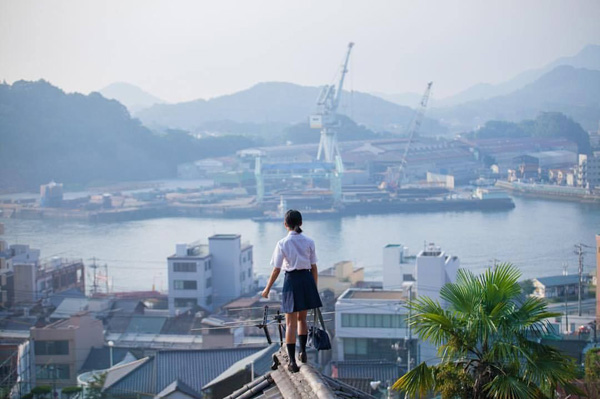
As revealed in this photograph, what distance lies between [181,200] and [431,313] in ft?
44.3

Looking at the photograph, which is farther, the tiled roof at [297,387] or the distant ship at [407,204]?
the distant ship at [407,204]

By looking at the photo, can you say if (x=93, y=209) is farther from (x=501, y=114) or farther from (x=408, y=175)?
(x=501, y=114)

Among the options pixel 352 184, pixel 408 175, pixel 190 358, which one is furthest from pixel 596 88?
pixel 190 358

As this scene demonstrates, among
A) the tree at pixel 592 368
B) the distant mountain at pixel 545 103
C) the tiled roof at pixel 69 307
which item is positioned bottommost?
the tiled roof at pixel 69 307

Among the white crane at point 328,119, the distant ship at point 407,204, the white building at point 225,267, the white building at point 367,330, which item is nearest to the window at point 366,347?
the white building at point 367,330

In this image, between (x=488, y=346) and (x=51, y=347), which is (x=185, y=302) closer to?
(x=51, y=347)

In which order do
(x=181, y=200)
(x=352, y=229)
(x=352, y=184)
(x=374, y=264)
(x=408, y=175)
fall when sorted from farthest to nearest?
(x=408, y=175) < (x=352, y=184) < (x=181, y=200) < (x=352, y=229) < (x=374, y=264)

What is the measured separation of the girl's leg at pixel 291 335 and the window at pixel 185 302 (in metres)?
4.35

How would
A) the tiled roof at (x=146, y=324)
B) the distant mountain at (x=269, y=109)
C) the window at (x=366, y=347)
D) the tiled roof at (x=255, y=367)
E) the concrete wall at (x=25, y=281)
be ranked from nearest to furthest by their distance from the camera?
1. the tiled roof at (x=255, y=367)
2. the window at (x=366, y=347)
3. the tiled roof at (x=146, y=324)
4. the concrete wall at (x=25, y=281)
5. the distant mountain at (x=269, y=109)

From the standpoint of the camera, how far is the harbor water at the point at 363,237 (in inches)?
296

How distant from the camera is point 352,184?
50.5 ft

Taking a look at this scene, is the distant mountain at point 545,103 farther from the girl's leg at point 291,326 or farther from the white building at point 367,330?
the girl's leg at point 291,326

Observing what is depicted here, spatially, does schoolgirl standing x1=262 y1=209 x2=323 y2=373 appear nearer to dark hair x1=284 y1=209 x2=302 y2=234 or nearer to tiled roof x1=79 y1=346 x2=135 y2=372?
dark hair x1=284 y1=209 x2=302 y2=234

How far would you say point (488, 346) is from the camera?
789 mm
